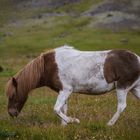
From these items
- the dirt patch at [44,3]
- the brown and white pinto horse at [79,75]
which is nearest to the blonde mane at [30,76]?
the brown and white pinto horse at [79,75]

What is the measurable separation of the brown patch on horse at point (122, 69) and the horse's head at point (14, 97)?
2.57 m

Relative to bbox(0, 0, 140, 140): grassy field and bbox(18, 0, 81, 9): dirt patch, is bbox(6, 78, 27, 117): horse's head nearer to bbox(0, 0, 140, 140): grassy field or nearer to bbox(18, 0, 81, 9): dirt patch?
bbox(0, 0, 140, 140): grassy field

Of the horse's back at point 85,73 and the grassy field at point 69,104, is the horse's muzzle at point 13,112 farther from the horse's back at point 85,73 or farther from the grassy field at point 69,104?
the horse's back at point 85,73

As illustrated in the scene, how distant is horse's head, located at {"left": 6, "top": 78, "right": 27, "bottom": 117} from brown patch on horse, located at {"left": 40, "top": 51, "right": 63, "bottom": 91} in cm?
73

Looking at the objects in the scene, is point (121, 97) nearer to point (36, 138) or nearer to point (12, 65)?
point (36, 138)

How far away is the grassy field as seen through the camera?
36.4ft

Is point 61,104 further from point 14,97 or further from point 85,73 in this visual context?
point 14,97

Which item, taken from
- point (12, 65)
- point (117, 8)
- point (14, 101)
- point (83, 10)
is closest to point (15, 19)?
point (83, 10)

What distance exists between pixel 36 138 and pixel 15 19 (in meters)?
91.4

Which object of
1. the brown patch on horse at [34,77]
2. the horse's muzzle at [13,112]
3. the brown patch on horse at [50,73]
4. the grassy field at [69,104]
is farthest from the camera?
the horse's muzzle at [13,112]

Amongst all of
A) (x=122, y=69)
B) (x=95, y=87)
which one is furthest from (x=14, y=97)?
(x=122, y=69)

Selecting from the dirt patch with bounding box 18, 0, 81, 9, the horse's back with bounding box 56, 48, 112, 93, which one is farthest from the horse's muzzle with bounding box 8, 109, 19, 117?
the dirt patch with bounding box 18, 0, 81, 9

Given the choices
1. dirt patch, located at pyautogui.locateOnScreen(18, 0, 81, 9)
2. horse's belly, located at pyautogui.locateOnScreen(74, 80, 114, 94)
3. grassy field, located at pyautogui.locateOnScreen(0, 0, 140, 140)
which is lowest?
dirt patch, located at pyautogui.locateOnScreen(18, 0, 81, 9)

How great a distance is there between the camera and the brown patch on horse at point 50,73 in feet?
43.0
